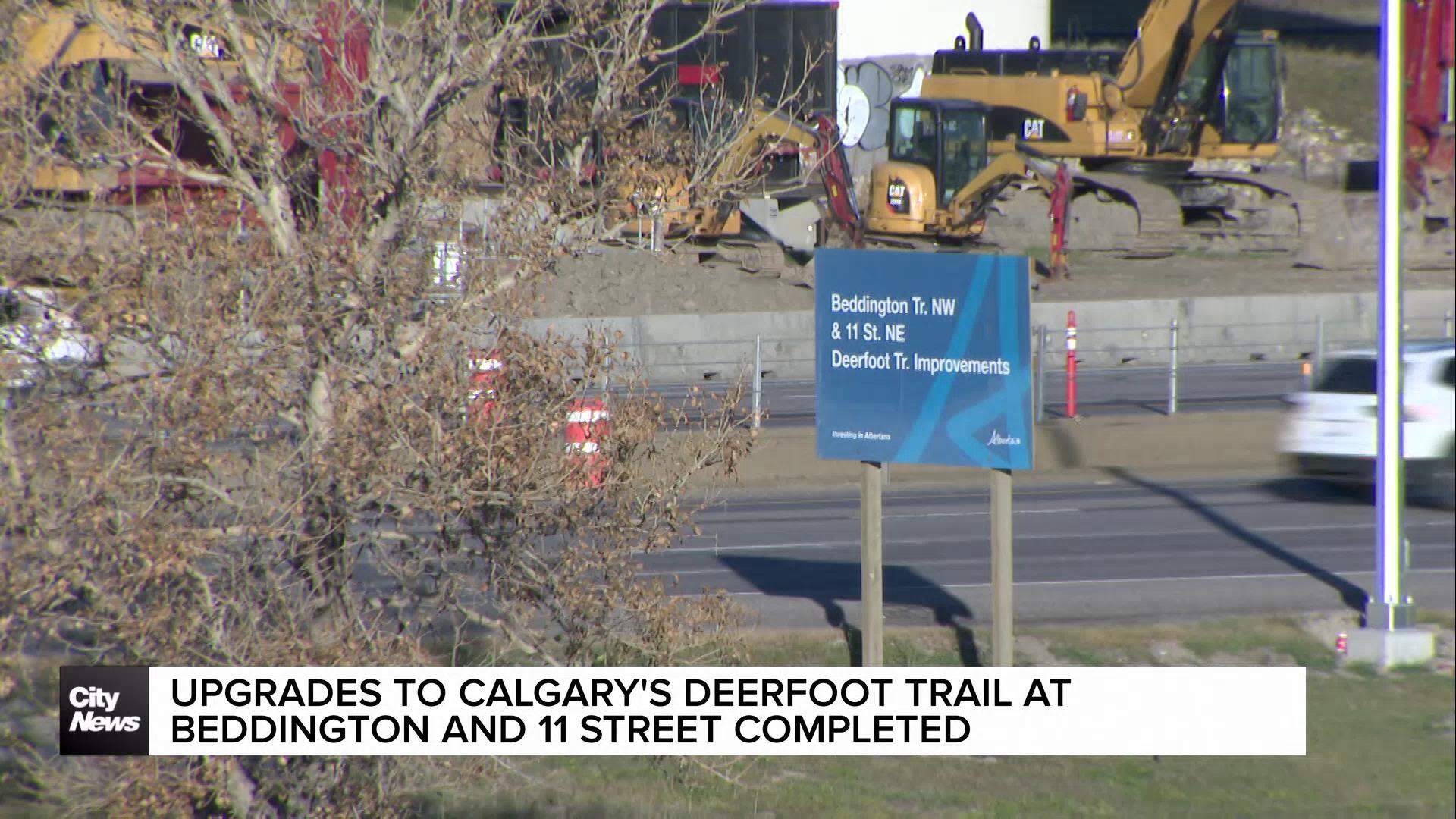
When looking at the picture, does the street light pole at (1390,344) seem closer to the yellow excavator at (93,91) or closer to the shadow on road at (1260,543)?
the shadow on road at (1260,543)

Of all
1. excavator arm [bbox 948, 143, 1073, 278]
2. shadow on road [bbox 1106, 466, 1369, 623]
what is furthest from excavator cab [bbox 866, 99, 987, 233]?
shadow on road [bbox 1106, 466, 1369, 623]

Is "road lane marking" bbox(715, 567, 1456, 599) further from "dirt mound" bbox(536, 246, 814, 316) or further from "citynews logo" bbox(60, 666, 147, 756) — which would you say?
"dirt mound" bbox(536, 246, 814, 316)

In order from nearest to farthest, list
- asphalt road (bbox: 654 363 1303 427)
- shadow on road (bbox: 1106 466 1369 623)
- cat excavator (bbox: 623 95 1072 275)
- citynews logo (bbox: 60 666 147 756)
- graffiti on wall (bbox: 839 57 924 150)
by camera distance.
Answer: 1. citynews logo (bbox: 60 666 147 756)
2. shadow on road (bbox: 1106 466 1369 623)
3. graffiti on wall (bbox: 839 57 924 150)
4. asphalt road (bbox: 654 363 1303 427)
5. cat excavator (bbox: 623 95 1072 275)

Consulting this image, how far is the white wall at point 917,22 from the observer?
18.2 metres

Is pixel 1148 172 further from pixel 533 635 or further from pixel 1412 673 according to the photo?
pixel 533 635

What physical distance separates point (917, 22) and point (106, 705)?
14.9 meters

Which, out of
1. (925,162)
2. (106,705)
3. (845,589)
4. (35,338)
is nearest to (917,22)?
(845,589)

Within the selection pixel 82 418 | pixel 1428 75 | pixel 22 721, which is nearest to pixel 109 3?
pixel 82 418

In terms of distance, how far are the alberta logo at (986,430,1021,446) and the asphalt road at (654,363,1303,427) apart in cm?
953

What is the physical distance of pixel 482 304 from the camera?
7582 mm

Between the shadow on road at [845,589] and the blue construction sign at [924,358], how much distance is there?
1.73 metres

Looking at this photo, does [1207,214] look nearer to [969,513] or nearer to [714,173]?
[969,513]

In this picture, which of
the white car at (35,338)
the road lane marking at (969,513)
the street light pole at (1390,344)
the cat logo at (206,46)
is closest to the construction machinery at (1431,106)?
the road lane marking at (969,513)

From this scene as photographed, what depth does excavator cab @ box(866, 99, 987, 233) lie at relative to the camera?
34.1 m
